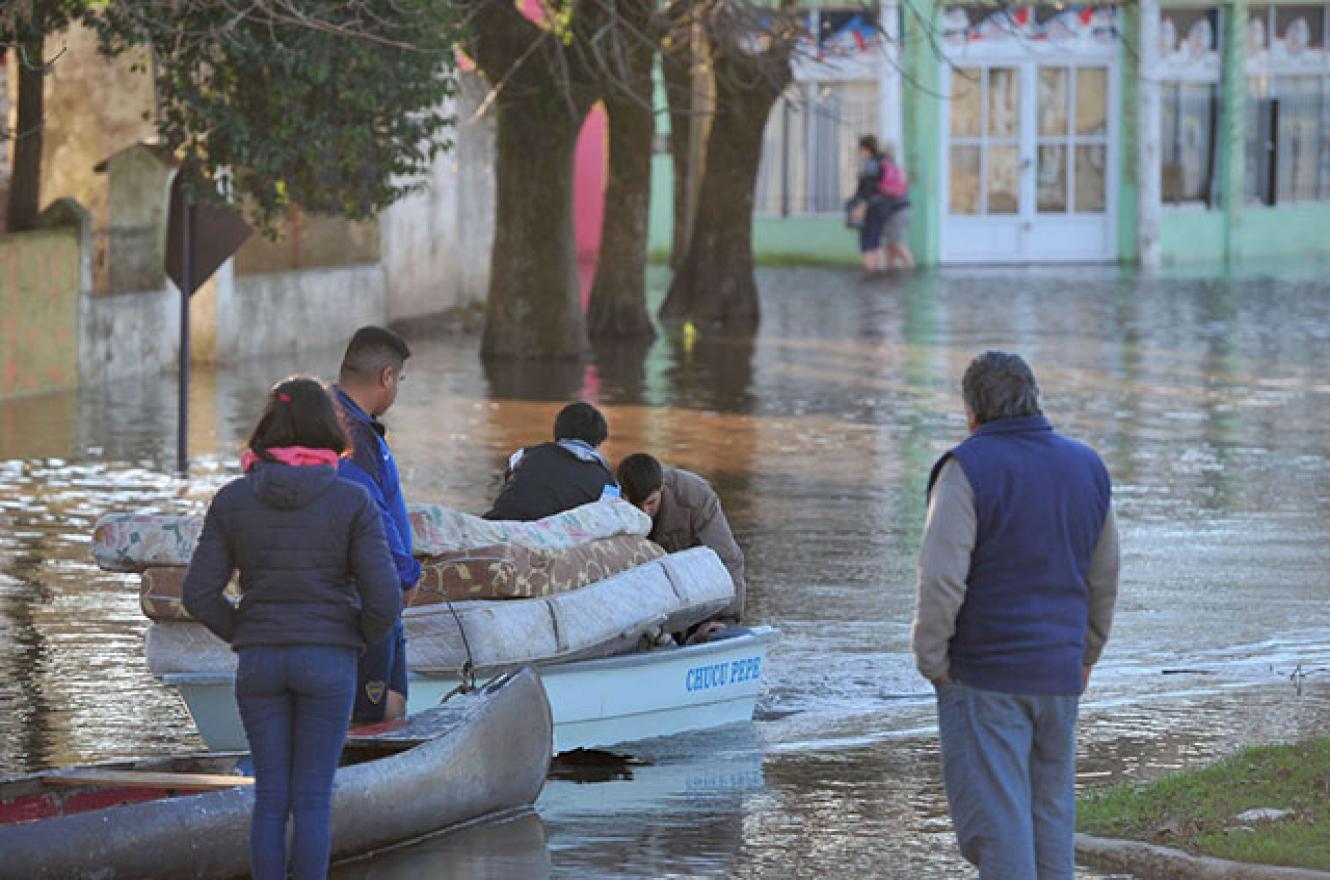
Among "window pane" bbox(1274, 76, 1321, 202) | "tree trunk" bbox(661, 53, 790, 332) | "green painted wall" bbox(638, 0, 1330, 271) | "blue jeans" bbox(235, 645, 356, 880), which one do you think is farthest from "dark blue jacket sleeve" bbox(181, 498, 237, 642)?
"window pane" bbox(1274, 76, 1321, 202)

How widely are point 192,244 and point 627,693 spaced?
30.4 ft

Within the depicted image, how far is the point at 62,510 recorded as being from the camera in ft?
52.9

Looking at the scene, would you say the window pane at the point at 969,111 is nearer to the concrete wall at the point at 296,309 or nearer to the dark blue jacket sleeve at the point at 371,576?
the concrete wall at the point at 296,309

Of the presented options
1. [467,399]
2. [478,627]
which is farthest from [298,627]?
[467,399]

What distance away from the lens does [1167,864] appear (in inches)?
315

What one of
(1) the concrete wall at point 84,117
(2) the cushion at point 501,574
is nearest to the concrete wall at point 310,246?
(1) the concrete wall at point 84,117

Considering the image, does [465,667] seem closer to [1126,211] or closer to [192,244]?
[192,244]

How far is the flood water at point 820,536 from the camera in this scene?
922 cm

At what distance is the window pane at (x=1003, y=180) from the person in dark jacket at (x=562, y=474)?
1268 inches

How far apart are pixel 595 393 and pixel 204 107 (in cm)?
433

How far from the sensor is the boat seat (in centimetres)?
812

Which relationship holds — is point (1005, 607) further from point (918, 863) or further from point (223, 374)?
point (223, 374)

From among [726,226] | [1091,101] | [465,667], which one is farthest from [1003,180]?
[465,667]

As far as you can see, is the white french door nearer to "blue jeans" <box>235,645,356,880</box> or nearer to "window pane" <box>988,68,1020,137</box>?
"window pane" <box>988,68,1020,137</box>
